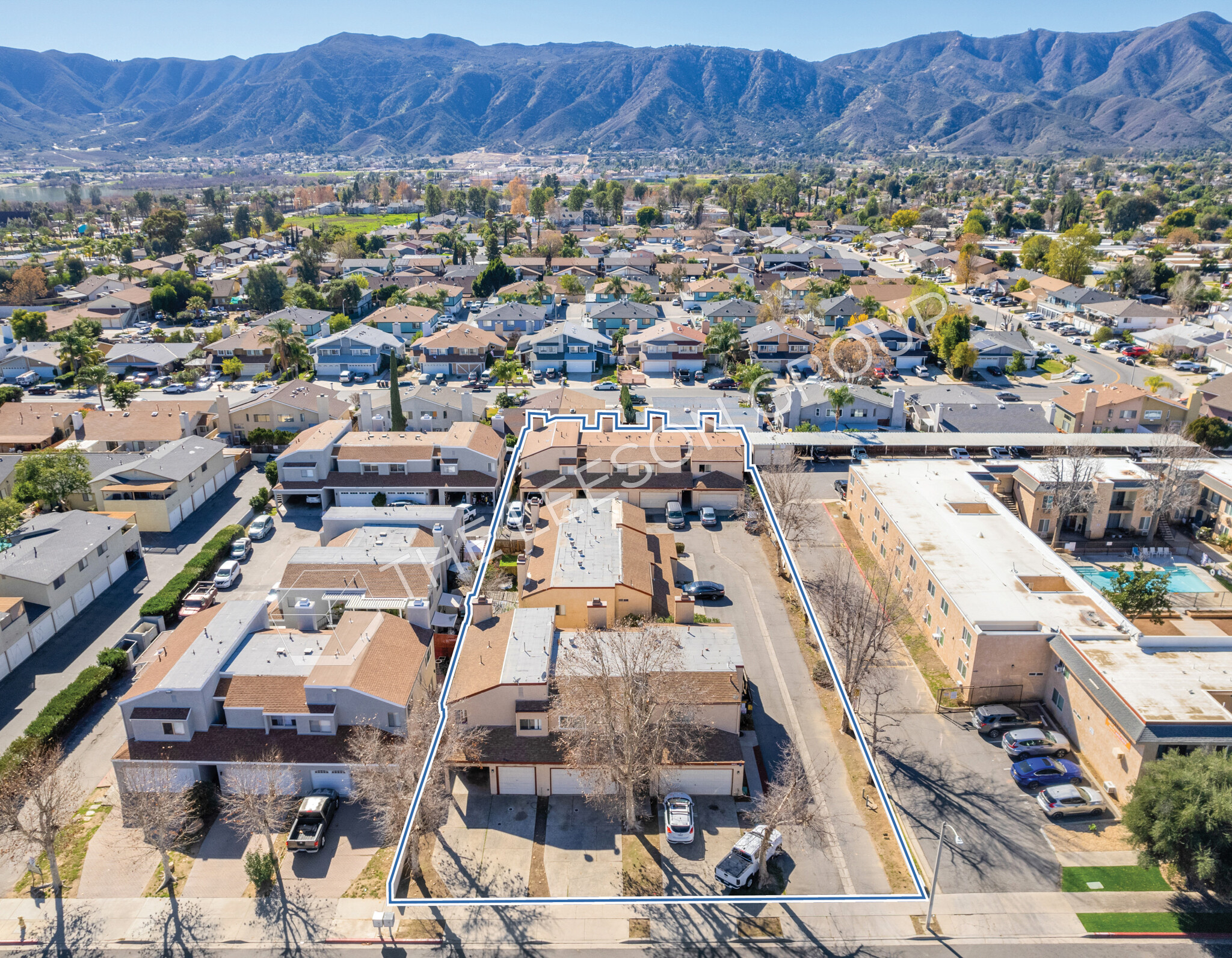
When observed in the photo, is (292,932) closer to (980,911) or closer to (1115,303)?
(980,911)

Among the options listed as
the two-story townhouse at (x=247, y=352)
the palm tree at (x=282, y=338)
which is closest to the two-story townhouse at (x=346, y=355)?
the palm tree at (x=282, y=338)

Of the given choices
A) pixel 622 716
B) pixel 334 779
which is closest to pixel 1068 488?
pixel 622 716

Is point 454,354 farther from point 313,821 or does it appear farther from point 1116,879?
point 1116,879

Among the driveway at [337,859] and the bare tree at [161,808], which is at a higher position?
the bare tree at [161,808]

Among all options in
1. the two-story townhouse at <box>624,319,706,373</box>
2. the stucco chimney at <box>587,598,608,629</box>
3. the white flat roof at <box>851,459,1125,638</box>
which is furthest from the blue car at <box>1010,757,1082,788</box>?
the two-story townhouse at <box>624,319,706,373</box>

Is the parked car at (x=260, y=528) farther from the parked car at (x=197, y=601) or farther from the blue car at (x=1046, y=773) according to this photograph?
the blue car at (x=1046, y=773)
